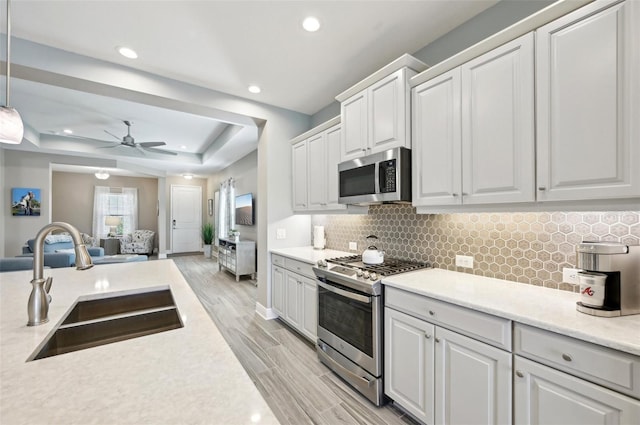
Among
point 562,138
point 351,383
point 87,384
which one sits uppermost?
point 562,138

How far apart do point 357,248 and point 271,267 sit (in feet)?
3.94

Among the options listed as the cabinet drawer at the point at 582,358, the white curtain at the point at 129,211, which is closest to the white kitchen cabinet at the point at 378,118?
the cabinet drawer at the point at 582,358

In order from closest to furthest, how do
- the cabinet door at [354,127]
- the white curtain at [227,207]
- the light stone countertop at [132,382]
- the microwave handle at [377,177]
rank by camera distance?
the light stone countertop at [132,382], the microwave handle at [377,177], the cabinet door at [354,127], the white curtain at [227,207]

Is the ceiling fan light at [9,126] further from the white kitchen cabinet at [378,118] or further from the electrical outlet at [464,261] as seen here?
the electrical outlet at [464,261]

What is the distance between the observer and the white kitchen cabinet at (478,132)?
149cm

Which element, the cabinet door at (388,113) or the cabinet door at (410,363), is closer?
the cabinet door at (410,363)

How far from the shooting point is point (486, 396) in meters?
1.38

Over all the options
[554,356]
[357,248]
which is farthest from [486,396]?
[357,248]

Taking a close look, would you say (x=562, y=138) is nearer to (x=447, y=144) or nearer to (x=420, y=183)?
(x=447, y=144)

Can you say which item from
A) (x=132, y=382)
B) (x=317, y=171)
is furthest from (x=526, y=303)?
(x=317, y=171)

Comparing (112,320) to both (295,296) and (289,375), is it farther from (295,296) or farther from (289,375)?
(295,296)

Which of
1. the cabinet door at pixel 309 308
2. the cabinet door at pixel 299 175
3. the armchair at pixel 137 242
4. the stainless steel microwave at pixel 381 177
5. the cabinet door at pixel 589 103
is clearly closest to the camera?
the cabinet door at pixel 589 103

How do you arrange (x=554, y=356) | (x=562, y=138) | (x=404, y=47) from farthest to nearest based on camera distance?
1. (x=404, y=47)
2. (x=562, y=138)
3. (x=554, y=356)

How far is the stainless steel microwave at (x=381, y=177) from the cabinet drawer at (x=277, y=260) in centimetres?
131
